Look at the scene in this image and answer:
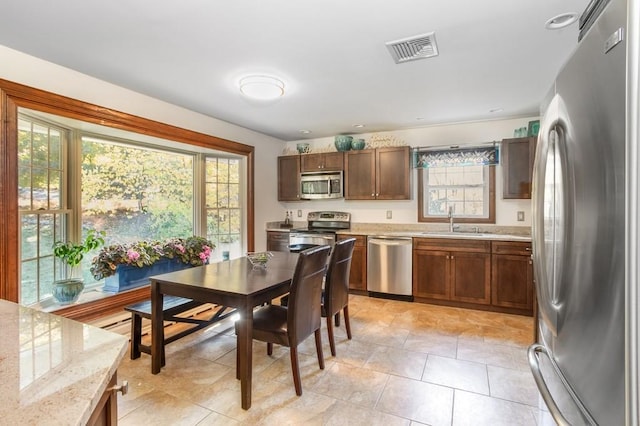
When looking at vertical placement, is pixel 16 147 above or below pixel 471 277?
above

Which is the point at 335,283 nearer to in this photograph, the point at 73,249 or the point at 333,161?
the point at 73,249

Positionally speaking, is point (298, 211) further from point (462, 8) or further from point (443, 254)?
point (462, 8)

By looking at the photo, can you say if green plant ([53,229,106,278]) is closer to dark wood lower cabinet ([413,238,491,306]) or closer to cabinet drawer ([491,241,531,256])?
dark wood lower cabinet ([413,238,491,306])

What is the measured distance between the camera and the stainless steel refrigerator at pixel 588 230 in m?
0.59

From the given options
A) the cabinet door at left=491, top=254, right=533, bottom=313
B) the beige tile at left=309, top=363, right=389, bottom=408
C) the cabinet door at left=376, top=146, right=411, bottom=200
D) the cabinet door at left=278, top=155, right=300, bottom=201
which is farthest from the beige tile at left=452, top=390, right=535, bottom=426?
the cabinet door at left=278, top=155, right=300, bottom=201

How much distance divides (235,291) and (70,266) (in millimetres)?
2049

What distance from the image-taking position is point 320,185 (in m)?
5.11

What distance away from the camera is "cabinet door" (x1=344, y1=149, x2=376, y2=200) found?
15.5 ft

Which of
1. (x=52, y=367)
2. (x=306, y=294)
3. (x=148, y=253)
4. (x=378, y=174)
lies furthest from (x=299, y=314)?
(x=378, y=174)

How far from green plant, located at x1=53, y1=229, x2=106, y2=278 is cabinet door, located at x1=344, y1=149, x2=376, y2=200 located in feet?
10.7

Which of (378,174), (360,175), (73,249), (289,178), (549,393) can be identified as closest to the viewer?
(549,393)

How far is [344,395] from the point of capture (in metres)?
2.16

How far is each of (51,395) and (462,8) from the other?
2.43m

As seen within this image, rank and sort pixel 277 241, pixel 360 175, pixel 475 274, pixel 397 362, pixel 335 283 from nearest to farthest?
pixel 397 362
pixel 335 283
pixel 475 274
pixel 360 175
pixel 277 241
